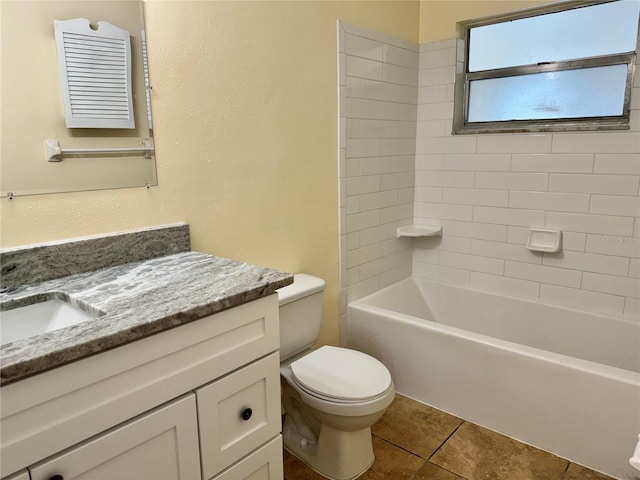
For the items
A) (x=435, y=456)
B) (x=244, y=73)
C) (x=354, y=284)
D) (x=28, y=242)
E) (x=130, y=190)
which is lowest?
(x=435, y=456)

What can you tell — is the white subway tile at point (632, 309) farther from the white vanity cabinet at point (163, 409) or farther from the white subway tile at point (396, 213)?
the white vanity cabinet at point (163, 409)

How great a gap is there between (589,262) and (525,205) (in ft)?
1.44

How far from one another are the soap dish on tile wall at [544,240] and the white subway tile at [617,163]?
15.0 inches

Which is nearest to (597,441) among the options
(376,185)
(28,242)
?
(376,185)

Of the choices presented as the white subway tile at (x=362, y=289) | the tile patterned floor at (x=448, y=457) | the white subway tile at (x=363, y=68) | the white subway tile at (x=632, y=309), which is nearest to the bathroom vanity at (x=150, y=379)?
the tile patterned floor at (x=448, y=457)

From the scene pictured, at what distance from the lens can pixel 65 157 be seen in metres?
1.37

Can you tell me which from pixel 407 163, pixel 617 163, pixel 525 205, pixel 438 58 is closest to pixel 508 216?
pixel 525 205

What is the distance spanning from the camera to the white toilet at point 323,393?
171 cm

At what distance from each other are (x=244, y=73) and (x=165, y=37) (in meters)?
0.36

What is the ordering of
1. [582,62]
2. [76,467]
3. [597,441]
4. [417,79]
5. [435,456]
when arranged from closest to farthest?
[76,467] < [597,441] < [435,456] < [582,62] < [417,79]

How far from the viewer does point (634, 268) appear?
225 cm

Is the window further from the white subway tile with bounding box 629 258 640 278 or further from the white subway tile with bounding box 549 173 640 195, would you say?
the white subway tile with bounding box 629 258 640 278

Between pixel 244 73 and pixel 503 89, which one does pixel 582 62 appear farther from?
pixel 244 73

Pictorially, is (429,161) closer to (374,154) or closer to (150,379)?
(374,154)
